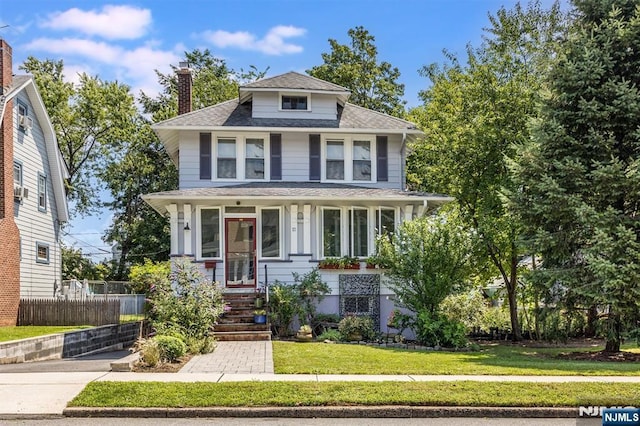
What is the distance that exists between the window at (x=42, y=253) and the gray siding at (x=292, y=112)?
35.9 feet

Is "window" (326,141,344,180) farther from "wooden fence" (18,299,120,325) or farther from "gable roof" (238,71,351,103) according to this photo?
"wooden fence" (18,299,120,325)

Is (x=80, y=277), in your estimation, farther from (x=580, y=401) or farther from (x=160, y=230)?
(x=580, y=401)

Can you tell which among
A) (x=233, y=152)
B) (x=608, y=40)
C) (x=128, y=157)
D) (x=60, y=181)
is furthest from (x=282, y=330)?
(x=128, y=157)

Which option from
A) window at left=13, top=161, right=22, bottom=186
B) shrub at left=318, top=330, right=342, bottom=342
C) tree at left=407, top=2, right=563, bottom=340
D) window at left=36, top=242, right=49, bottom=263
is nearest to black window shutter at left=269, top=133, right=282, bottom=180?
tree at left=407, top=2, right=563, bottom=340

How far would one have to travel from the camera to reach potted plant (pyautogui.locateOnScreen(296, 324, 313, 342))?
17341mm

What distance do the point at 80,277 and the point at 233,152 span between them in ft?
82.6

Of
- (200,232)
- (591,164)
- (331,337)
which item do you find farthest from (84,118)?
(591,164)

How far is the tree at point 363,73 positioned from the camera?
120ft

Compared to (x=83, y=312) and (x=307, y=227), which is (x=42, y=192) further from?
(x=307, y=227)

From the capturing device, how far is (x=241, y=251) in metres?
20.4

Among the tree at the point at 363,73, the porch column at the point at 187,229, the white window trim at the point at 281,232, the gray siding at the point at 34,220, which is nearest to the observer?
the porch column at the point at 187,229

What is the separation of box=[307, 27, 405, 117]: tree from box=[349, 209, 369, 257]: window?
55.1 ft

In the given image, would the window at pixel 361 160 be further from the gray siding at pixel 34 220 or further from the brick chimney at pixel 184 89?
the gray siding at pixel 34 220

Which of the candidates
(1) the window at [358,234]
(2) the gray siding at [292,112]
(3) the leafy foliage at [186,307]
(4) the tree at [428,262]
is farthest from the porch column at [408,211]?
(3) the leafy foliage at [186,307]
